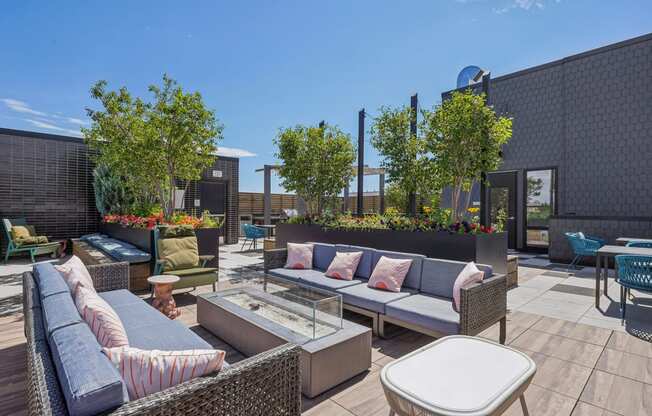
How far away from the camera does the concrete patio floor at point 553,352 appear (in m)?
2.31

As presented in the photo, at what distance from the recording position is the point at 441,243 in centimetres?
502

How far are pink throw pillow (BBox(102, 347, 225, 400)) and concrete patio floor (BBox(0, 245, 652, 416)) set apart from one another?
3.72 feet

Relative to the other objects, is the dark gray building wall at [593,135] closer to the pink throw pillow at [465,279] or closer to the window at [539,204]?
the window at [539,204]

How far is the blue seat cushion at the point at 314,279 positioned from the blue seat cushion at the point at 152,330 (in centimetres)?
189

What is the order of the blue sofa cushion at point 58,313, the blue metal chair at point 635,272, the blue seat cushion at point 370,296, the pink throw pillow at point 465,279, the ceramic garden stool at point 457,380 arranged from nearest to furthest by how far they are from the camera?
the ceramic garden stool at point 457,380 < the blue sofa cushion at point 58,313 < the pink throw pillow at point 465,279 < the blue seat cushion at point 370,296 < the blue metal chair at point 635,272

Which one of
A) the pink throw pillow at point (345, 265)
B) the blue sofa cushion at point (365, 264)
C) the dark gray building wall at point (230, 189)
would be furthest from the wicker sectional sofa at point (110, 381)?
the dark gray building wall at point (230, 189)

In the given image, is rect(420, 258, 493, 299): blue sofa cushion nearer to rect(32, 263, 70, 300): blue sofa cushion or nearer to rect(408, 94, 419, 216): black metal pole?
rect(408, 94, 419, 216): black metal pole

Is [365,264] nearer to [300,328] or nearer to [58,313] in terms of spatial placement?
[300,328]

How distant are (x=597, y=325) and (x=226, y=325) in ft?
13.9

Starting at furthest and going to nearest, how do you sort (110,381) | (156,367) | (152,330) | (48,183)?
(48,183), (152,330), (156,367), (110,381)

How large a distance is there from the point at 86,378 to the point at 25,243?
9.39m

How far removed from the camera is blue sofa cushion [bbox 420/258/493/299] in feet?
11.7

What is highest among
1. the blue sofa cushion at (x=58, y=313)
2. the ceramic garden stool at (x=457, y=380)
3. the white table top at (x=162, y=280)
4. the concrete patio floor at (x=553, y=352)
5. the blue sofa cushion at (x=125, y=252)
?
the blue sofa cushion at (x=58, y=313)

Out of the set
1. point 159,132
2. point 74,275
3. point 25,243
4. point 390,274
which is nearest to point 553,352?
point 390,274
